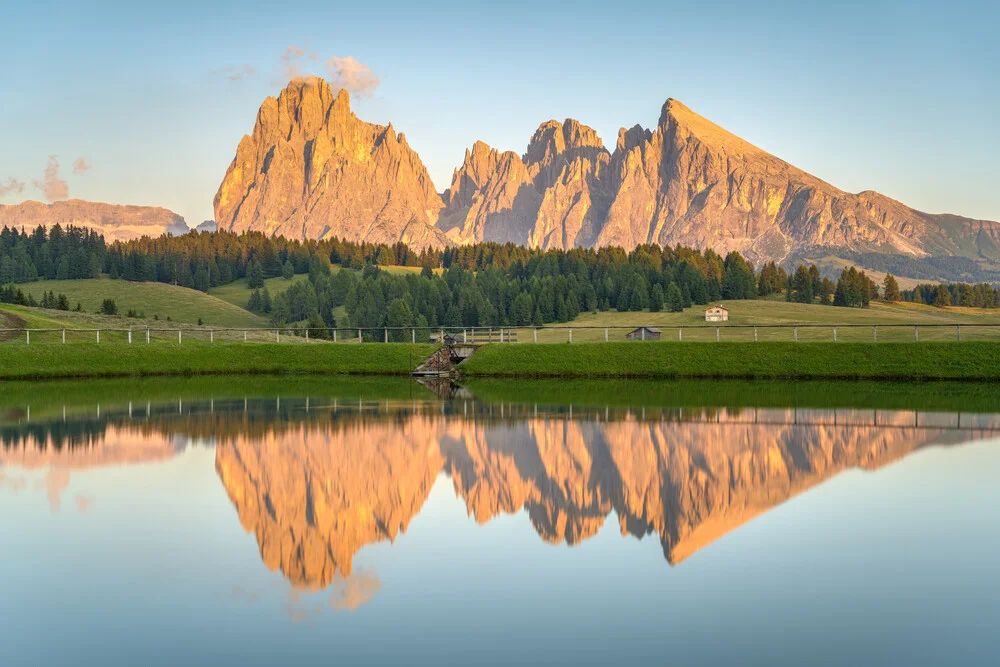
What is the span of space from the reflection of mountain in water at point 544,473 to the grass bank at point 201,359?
3001cm

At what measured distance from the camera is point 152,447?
23547mm

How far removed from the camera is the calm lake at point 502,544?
9.75 meters

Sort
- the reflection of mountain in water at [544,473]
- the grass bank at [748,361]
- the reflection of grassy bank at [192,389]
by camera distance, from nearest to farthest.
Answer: the reflection of mountain in water at [544,473], the reflection of grassy bank at [192,389], the grass bank at [748,361]

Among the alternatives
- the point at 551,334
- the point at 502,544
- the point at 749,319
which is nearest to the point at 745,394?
the point at 502,544

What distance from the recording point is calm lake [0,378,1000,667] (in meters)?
9.75

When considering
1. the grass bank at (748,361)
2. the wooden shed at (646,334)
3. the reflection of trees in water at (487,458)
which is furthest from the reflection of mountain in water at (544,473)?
the wooden shed at (646,334)

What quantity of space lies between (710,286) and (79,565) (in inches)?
6736

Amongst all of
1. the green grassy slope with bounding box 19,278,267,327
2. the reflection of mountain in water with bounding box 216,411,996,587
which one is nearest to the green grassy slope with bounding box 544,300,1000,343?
the green grassy slope with bounding box 19,278,267,327

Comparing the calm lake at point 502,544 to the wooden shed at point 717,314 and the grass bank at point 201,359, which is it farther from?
the wooden shed at point 717,314

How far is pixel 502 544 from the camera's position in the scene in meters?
A: 13.7

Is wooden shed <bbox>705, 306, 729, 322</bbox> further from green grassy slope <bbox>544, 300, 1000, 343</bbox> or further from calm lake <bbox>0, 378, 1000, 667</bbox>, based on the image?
calm lake <bbox>0, 378, 1000, 667</bbox>

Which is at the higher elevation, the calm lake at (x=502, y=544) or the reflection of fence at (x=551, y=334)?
the reflection of fence at (x=551, y=334)

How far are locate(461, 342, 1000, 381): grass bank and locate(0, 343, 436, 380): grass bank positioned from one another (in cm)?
647

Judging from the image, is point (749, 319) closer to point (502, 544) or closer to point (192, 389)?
point (192, 389)
